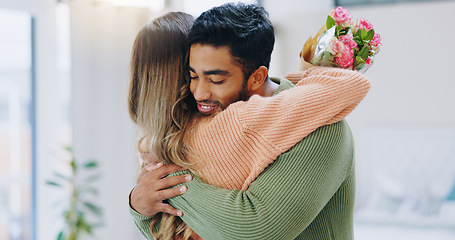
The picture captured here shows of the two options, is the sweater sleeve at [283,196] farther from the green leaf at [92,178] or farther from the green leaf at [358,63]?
the green leaf at [92,178]

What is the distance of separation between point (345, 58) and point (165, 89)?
47 centimetres

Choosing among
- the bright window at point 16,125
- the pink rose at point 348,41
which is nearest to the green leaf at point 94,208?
the bright window at point 16,125

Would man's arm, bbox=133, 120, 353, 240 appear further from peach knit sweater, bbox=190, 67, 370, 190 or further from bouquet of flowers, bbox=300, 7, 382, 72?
bouquet of flowers, bbox=300, 7, 382, 72

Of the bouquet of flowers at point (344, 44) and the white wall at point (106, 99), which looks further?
the white wall at point (106, 99)

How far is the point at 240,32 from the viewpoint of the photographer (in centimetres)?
107

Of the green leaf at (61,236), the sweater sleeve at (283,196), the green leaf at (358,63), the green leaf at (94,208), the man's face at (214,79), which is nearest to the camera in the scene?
the sweater sleeve at (283,196)

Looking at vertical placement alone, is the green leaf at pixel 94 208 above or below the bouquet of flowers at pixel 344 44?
below

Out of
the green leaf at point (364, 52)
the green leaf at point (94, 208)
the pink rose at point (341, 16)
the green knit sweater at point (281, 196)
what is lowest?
the green leaf at point (94, 208)

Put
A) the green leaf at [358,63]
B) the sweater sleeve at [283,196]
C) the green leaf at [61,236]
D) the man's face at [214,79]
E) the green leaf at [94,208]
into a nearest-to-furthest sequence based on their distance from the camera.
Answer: the sweater sleeve at [283,196]
the man's face at [214,79]
the green leaf at [358,63]
the green leaf at [61,236]
the green leaf at [94,208]

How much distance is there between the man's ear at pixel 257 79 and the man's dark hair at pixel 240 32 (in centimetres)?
1

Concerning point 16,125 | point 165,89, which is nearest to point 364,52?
point 165,89

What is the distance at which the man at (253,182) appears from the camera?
99 centimetres

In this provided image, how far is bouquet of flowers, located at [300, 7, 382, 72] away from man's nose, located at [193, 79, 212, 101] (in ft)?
1.04

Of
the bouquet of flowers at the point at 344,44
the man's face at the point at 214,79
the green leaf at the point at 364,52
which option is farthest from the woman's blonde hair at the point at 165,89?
the green leaf at the point at 364,52
